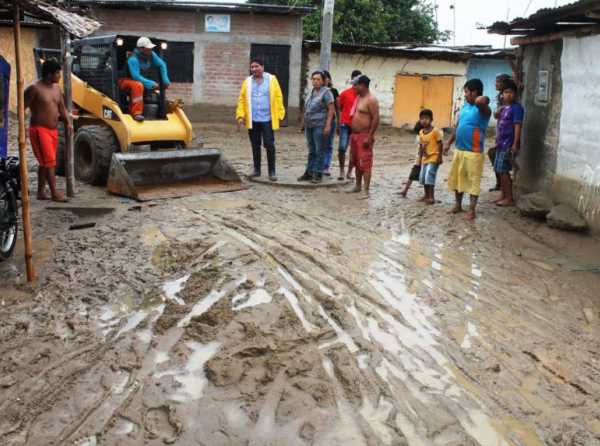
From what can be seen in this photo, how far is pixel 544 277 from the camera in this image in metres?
5.83

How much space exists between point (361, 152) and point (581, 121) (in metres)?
2.84

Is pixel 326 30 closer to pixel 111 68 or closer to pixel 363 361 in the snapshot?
pixel 111 68

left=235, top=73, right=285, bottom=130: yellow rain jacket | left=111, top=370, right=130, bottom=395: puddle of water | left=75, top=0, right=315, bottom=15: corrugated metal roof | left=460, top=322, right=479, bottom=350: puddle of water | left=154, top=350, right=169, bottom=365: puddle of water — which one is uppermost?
left=75, top=0, right=315, bottom=15: corrugated metal roof

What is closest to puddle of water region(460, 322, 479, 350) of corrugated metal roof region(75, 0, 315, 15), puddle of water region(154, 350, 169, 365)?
puddle of water region(154, 350, 169, 365)

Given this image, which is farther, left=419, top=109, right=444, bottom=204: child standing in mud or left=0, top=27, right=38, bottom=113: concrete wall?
left=0, top=27, right=38, bottom=113: concrete wall

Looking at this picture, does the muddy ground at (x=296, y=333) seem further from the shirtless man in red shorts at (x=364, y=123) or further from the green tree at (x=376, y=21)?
the green tree at (x=376, y=21)

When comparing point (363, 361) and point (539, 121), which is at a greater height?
point (539, 121)

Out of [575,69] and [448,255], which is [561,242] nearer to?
[448,255]

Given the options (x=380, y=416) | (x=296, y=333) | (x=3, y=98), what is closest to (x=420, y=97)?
(x=3, y=98)

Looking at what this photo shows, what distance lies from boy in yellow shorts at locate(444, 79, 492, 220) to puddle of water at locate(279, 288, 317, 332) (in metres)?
3.54

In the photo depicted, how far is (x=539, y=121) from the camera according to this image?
8.68 meters

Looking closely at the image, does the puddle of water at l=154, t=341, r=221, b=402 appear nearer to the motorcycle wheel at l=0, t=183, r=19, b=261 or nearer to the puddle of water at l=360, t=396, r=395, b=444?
the puddle of water at l=360, t=396, r=395, b=444

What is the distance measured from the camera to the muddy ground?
129 inches

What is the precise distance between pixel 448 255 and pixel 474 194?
1.74 meters
